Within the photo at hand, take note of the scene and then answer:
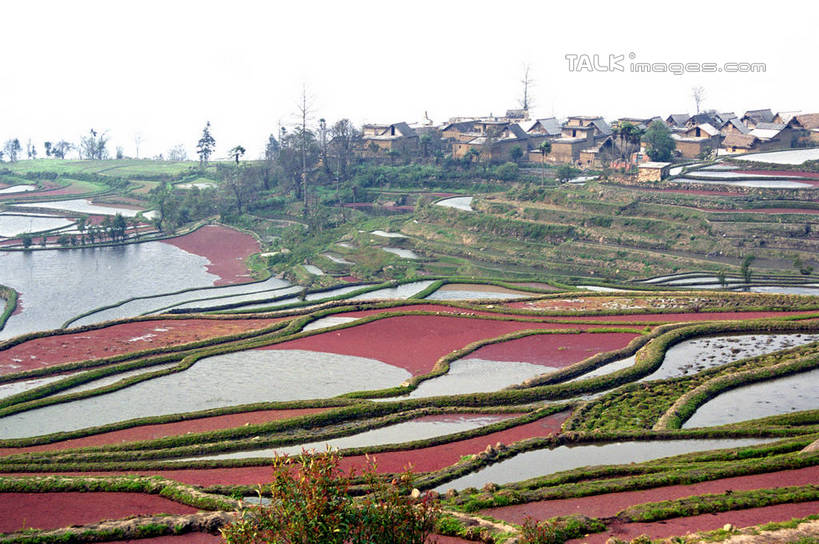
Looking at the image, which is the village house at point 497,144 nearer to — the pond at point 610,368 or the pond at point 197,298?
the pond at point 197,298

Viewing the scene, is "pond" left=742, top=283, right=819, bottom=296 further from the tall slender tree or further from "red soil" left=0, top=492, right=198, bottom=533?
the tall slender tree

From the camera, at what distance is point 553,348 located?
108ft

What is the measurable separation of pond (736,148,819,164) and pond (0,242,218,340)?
52.5 metres

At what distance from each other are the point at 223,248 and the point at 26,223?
2652 cm

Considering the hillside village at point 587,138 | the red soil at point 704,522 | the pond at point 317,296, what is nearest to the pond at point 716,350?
the red soil at point 704,522

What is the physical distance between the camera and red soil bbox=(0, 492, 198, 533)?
1853 centimetres

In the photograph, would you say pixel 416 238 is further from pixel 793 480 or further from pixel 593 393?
pixel 793 480

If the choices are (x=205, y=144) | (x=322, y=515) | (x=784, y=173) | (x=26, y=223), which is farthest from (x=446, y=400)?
(x=205, y=144)

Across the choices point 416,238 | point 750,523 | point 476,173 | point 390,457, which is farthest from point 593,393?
point 476,173

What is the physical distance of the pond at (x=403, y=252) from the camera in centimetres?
6138

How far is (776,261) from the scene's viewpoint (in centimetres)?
5272

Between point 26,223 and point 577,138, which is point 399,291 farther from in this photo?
point 26,223

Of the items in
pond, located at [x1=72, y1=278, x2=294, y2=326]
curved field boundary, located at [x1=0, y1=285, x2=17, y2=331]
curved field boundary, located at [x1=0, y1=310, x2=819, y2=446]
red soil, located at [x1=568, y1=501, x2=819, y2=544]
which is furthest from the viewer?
pond, located at [x1=72, y1=278, x2=294, y2=326]

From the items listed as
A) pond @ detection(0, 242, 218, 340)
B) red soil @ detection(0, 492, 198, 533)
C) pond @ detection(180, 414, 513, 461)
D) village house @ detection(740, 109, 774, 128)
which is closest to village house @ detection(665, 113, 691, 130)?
village house @ detection(740, 109, 774, 128)
